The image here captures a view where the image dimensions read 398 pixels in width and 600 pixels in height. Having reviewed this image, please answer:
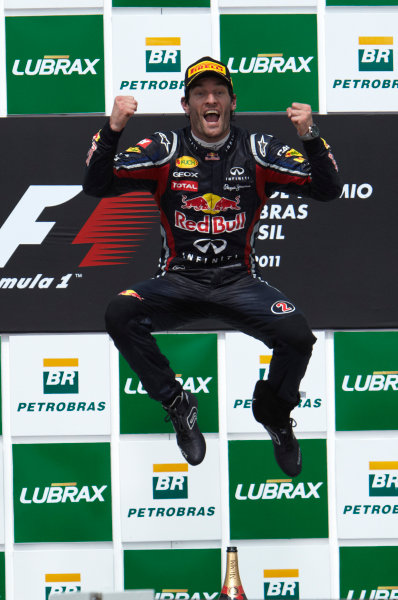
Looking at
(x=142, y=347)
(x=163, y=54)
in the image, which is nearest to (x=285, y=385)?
(x=142, y=347)

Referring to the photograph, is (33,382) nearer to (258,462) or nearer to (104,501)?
(104,501)

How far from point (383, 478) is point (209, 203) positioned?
193cm

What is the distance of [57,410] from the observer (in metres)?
4.33

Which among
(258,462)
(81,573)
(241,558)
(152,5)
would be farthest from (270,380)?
(152,5)

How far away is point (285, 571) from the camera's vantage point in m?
4.36

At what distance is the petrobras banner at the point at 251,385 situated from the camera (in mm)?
4352

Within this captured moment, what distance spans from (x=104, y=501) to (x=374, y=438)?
4.75 ft

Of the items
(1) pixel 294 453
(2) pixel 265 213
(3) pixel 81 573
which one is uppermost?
(2) pixel 265 213

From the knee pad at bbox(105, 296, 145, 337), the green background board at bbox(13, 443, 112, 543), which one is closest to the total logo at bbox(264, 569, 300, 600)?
the green background board at bbox(13, 443, 112, 543)

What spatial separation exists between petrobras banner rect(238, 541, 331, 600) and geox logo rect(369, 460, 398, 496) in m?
0.40

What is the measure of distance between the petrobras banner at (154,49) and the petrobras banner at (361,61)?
0.65 meters

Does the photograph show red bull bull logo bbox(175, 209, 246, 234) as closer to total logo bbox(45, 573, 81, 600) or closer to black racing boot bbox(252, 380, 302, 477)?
black racing boot bbox(252, 380, 302, 477)

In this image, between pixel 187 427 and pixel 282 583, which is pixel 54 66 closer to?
pixel 187 427

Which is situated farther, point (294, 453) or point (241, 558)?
point (241, 558)
